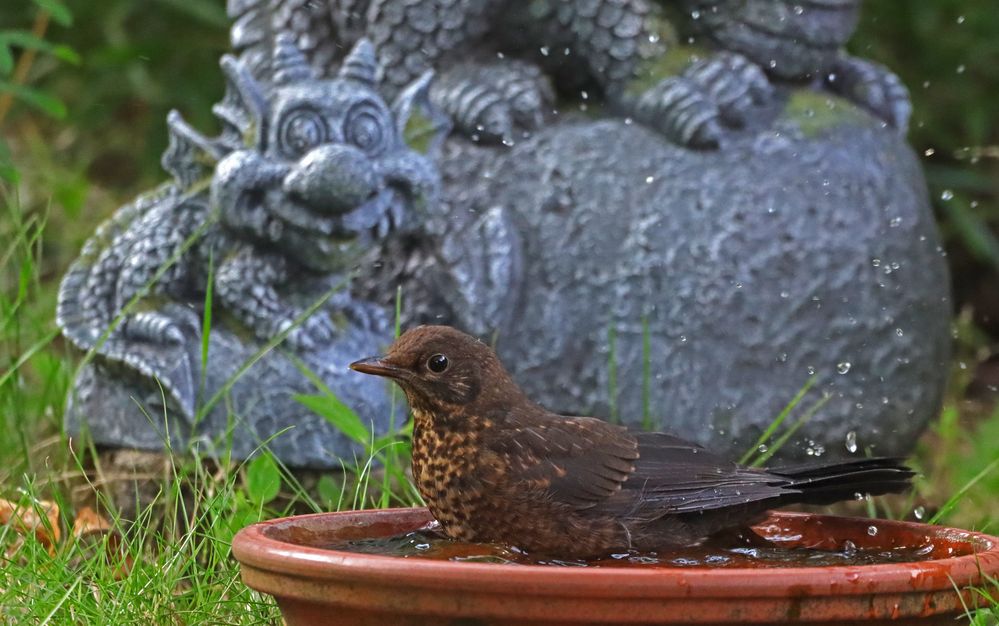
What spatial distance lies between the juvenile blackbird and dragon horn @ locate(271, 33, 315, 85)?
5.23 feet

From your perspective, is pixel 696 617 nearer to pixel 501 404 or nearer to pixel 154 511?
pixel 501 404

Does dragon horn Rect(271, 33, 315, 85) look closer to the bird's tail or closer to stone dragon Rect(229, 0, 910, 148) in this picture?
stone dragon Rect(229, 0, 910, 148)

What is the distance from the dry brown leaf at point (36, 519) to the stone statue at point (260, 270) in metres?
0.37

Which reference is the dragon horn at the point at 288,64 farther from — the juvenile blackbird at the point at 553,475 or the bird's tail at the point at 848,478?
the bird's tail at the point at 848,478

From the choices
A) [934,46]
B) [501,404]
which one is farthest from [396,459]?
[934,46]

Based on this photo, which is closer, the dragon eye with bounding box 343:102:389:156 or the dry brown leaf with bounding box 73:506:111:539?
the dry brown leaf with bounding box 73:506:111:539

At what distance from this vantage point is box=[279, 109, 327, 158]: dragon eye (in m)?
3.47

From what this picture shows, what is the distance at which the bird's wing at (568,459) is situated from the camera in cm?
217

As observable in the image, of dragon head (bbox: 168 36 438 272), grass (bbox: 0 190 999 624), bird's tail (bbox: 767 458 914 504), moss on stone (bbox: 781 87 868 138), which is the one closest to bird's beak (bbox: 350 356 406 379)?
grass (bbox: 0 190 999 624)

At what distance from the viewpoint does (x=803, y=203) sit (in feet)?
12.9

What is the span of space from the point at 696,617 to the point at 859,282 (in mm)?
2332

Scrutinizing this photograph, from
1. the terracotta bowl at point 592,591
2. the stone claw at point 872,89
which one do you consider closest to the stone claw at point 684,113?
the stone claw at point 872,89

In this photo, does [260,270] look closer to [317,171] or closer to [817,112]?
[317,171]

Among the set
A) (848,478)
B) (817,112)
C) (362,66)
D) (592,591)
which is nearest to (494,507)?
(592,591)
